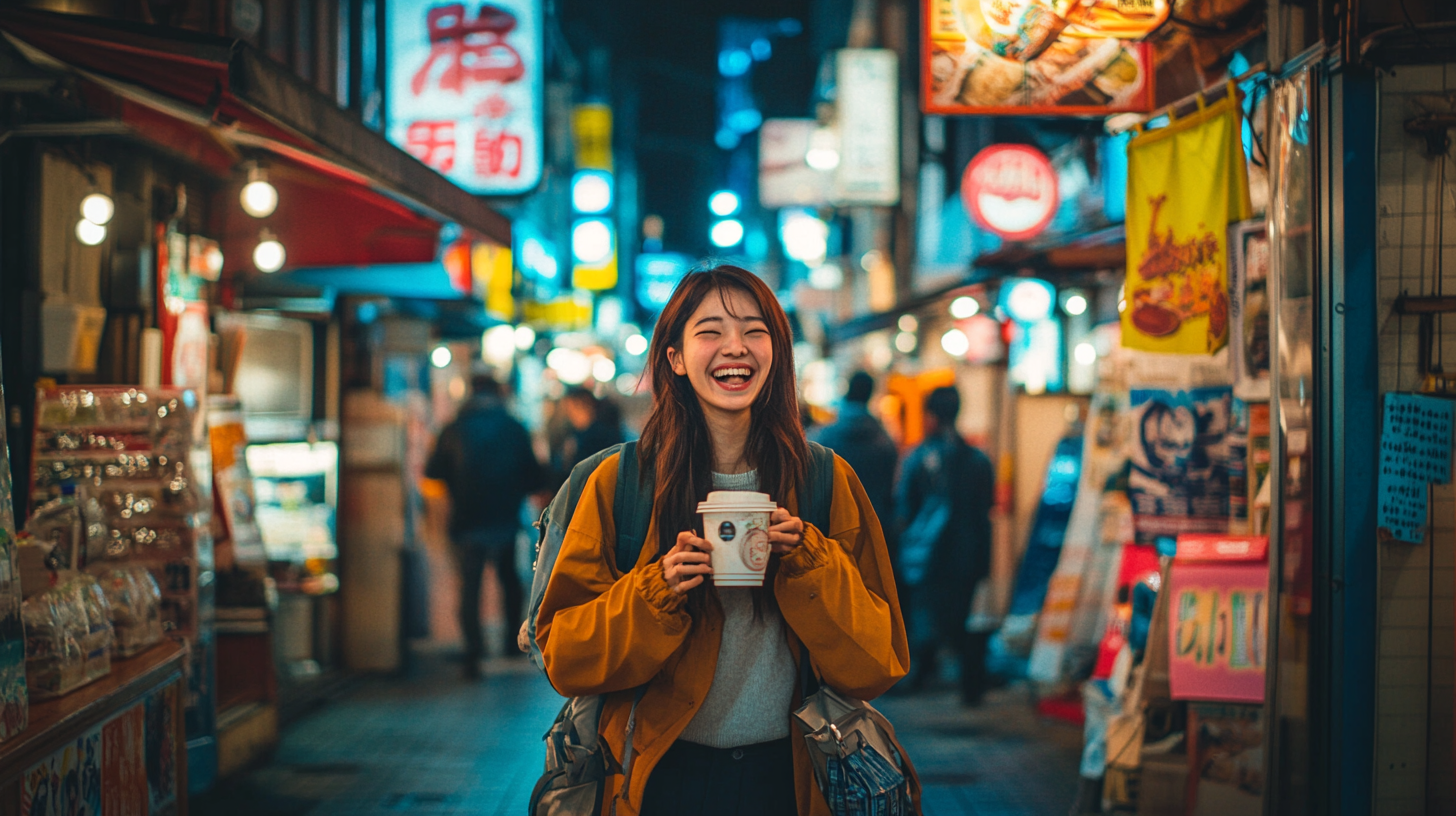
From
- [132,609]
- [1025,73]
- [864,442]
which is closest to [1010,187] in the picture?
[864,442]

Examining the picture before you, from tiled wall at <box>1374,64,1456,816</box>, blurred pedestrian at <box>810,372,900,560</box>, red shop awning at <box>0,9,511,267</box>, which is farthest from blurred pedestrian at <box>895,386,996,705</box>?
tiled wall at <box>1374,64,1456,816</box>

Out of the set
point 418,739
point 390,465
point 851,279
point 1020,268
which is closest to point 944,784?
point 418,739

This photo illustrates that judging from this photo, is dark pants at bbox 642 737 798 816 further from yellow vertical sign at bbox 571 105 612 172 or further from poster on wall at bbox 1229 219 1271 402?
yellow vertical sign at bbox 571 105 612 172

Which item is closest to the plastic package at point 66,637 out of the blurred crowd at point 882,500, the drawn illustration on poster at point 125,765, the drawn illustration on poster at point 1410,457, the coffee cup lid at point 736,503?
the drawn illustration on poster at point 125,765

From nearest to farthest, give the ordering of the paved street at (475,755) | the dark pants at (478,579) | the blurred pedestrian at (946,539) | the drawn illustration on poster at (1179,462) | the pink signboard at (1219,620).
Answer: the pink signboard at (1219,620) → the drawn illustration on poster at (1179,462) → the paved street at (475,755) → the blurred pedestrian at (946,539) → the dark pants at (478,579)

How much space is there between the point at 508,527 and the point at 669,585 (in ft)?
23.9

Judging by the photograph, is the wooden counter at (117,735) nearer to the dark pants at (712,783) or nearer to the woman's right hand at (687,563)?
the dark pants at (712,783)

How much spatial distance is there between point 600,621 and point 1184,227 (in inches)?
152

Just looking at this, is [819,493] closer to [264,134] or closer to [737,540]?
[737,540]

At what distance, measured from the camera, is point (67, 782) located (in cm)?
340

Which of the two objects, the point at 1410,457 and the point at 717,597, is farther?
the point at 1410,457

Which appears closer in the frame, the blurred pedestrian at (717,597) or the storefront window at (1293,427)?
the blurred pedestrian at (717,597)

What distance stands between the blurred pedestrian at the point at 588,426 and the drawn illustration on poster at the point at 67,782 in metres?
5.74

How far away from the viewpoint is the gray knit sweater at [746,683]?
8.48 feet
